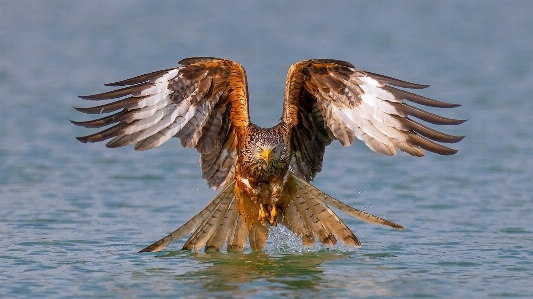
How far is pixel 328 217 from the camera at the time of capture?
1139 centimetres

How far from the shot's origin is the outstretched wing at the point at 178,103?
35.9 ft

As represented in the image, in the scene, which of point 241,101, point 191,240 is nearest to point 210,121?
point 241,101

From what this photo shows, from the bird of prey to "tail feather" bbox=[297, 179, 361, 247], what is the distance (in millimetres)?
11

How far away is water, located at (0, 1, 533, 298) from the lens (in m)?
10.5

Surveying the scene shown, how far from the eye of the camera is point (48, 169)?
16406 millimetres

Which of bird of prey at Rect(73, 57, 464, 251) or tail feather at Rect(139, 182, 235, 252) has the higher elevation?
bird of prey at Rect(73, 57, 464, 251)

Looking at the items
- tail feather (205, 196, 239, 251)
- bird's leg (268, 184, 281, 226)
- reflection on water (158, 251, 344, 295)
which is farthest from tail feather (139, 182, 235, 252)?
bird's leg (268, 184, 281, 226)

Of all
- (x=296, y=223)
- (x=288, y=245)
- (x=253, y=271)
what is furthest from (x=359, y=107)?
(x=253, y=271)

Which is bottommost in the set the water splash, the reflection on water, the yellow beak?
the reflection on water

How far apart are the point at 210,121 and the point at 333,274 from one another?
89.0 inches

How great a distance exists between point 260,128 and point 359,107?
3.64 feet

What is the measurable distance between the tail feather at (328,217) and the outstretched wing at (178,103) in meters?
1.04

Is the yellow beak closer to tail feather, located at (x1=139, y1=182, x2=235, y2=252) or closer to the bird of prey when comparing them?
the bird of prey

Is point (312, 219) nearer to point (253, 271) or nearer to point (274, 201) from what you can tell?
point (274, 201)
